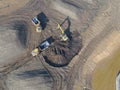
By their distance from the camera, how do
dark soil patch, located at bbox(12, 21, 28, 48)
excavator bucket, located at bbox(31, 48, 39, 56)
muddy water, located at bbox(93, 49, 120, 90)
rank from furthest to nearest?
dark soil patch, located at bbox(12, 21, 28, 48), excavator bucket, located at bbox(31, 48, 39, 56), muddy water, located at bbox(93, 49, 120, 90)

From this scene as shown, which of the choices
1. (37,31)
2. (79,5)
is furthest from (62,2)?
(37,31)

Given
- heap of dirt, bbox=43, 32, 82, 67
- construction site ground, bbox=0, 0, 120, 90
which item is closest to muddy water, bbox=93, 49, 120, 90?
construction site ground, bbox=0, 0, 120, 90

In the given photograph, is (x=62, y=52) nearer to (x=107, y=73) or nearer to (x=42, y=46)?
(x=42, y=46)

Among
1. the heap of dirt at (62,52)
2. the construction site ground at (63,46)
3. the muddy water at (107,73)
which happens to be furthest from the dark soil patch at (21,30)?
the muddy water at (107,73)

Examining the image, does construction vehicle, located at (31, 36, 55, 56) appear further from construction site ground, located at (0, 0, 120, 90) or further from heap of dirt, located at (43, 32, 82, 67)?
heap of dirt, located at (43, 32, 82, 67)

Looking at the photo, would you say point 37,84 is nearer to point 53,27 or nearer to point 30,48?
point 30,48

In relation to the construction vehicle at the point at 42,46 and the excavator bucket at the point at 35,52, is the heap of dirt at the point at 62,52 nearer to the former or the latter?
the construction vehicle at the point at 42,46

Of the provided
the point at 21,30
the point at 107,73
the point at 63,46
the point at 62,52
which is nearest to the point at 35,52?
the point at 62,52

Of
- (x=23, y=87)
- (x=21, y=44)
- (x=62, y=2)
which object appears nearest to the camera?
(x=23, y=87)
